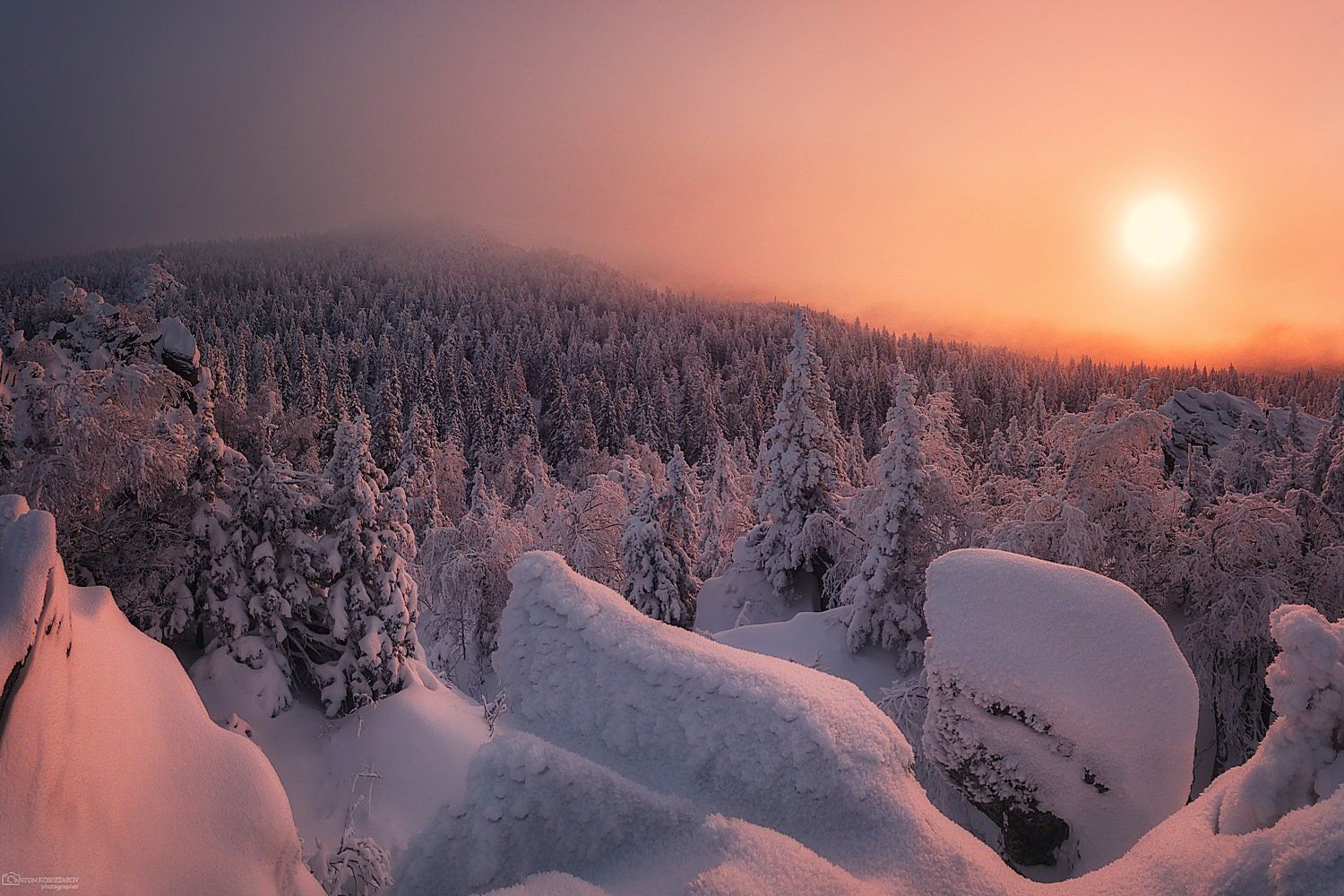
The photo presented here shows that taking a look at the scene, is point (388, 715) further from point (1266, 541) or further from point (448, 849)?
point (1266, 541)

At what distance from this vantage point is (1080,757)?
6594 mm

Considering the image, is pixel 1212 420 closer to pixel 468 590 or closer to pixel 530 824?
pixel 468 590

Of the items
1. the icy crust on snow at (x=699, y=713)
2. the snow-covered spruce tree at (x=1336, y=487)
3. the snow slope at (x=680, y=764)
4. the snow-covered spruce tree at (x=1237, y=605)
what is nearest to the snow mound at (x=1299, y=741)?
the snow slope at (x=680, y=764)

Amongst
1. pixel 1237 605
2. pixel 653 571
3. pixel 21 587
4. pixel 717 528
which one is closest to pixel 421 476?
pixel 717 528

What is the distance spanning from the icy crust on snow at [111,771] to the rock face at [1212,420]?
3906 centimetres

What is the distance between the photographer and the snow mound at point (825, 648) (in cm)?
1655

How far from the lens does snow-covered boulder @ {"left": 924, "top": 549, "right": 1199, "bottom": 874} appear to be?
6.47 metres

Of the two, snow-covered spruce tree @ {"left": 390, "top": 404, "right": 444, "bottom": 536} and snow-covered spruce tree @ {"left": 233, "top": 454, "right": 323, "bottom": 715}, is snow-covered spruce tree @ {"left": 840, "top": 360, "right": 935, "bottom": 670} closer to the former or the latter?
snow-covered spruce tree @ {"left": 233, "top": 454, "right": 323, "bottom": 715}

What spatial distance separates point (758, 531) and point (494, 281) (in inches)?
6539

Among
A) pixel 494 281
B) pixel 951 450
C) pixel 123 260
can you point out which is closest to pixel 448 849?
pixel 951 450

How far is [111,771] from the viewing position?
2.94 meters

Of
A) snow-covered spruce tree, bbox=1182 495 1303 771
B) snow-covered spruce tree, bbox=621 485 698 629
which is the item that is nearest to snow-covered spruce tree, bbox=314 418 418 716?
snow-covered spruce tree, bbox=621 485 698 629

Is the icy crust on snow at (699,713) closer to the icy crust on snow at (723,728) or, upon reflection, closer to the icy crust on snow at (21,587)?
the icy crust on snow at (723,728)

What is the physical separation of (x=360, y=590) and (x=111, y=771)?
10957 mm
